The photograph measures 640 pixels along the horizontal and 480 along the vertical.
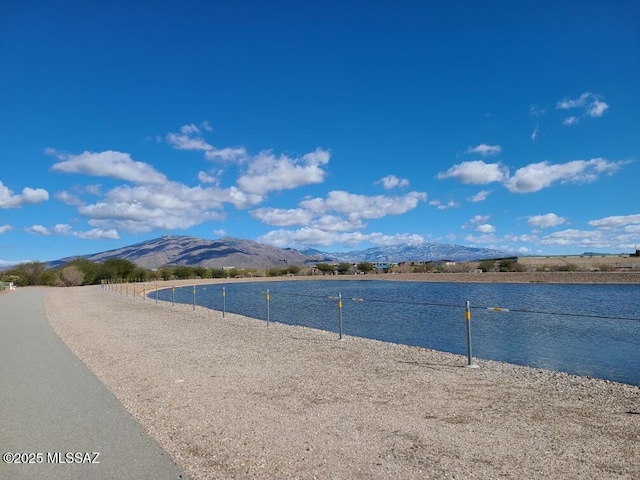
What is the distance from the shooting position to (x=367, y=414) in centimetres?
660

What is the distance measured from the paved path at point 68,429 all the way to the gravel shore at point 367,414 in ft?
0.83

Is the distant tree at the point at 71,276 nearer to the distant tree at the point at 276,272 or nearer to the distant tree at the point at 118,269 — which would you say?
the distant tree at the point at 118,269

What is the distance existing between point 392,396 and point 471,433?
1981mm

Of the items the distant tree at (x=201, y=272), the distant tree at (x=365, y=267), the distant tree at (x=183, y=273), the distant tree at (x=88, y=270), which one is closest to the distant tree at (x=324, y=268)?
the distant tree at (x=365, y=267)

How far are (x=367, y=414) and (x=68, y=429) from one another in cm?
373

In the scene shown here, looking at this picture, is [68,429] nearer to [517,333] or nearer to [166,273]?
[517,333]

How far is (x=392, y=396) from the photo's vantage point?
301 inches

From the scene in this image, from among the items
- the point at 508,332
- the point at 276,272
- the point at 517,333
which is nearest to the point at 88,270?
the point at 276,272

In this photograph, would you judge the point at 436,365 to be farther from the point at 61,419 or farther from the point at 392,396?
the point at 61,419

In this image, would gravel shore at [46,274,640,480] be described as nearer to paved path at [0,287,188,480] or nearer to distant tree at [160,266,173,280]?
paved path at [0,287,188,480]

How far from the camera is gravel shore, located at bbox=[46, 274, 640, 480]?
483 cm

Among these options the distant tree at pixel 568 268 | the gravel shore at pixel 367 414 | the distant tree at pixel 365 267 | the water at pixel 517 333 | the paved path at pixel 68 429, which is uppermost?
the distant tree at pixel 365 267

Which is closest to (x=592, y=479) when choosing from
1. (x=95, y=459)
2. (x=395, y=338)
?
(x=95, y=459)

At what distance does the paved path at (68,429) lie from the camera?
4633 millimetres
